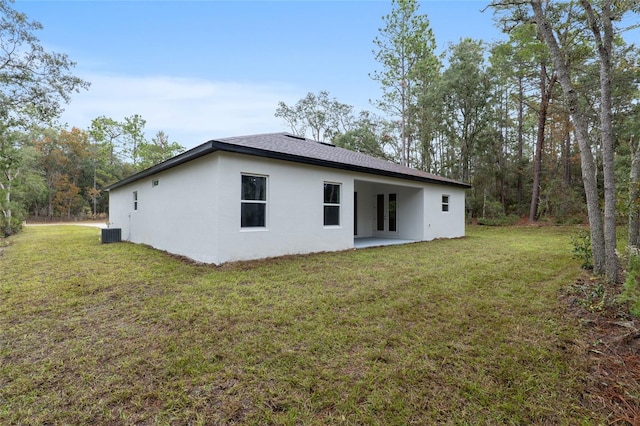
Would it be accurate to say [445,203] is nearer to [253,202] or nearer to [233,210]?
[253,202]

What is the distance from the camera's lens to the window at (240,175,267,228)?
6516 mm

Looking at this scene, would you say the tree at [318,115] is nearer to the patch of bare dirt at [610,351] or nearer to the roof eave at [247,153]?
the roof eave at [247,153]

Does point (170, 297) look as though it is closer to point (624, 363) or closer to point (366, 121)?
point (624, 363)

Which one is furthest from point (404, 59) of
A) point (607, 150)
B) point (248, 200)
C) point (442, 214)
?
point (248, 200)

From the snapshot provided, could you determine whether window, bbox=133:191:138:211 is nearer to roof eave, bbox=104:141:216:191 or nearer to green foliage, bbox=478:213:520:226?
roof eave, bbox=104:141:216:191

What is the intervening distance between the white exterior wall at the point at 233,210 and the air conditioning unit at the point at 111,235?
0.83 m

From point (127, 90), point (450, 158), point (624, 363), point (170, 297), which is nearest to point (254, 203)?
point (170, 297)

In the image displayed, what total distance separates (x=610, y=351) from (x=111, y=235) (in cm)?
1319

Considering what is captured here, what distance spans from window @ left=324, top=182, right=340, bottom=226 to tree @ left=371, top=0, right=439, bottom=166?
1247 cm

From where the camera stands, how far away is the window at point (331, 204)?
8.09 m

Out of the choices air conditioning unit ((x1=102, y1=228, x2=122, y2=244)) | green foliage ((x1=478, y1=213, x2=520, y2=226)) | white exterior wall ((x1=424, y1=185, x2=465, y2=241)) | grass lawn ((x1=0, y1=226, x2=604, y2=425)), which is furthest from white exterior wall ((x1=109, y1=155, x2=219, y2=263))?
green foliage ((x1=478, y1=213, x2=520, y2=226))

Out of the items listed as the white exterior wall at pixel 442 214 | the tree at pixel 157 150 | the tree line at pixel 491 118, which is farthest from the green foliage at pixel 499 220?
the tree at pixel 157 150

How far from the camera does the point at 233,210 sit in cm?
622

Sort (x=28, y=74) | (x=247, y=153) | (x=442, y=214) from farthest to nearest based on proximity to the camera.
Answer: (x=442, y=214) → (x=28, y=74) → (x=247, y=153)
